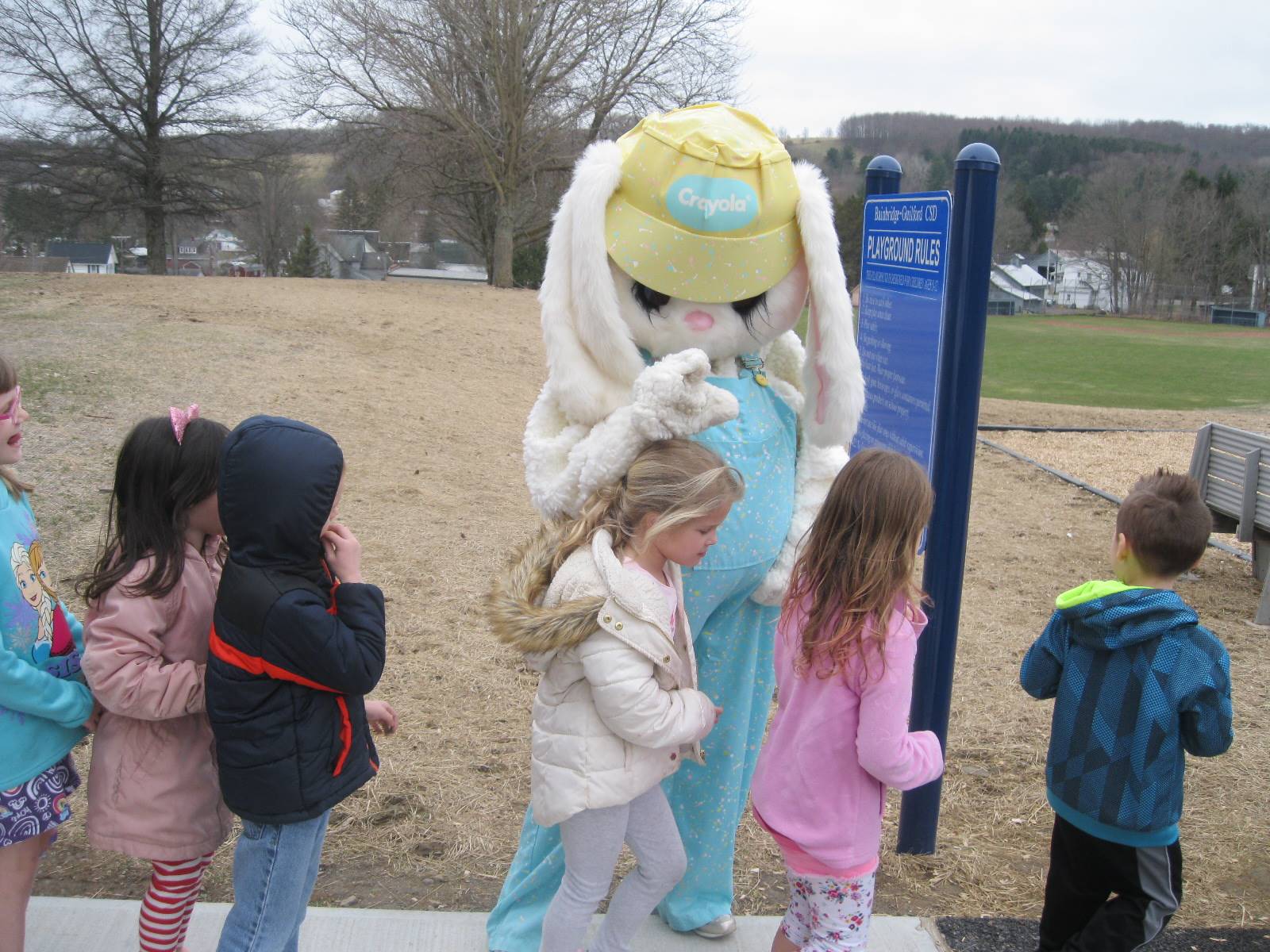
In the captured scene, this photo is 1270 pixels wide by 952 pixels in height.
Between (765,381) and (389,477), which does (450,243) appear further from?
(765,381)

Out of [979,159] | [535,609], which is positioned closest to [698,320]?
[979,159]

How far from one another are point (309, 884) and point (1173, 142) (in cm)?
12028

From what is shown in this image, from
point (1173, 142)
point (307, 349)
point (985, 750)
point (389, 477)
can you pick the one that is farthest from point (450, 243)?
point (1173, 142)

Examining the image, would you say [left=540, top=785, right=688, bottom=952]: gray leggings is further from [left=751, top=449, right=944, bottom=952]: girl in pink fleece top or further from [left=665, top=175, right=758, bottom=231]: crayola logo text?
[left=665, top=175, right=758, bottom=231]: crayola logo text

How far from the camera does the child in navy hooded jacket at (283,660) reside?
6.14 feet

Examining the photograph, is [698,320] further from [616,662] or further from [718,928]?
[718,928]

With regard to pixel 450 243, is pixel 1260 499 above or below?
below

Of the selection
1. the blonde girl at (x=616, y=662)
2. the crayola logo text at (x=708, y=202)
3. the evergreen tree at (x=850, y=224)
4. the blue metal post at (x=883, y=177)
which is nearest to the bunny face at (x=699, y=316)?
the crayola logo text at (x=708, y=202)

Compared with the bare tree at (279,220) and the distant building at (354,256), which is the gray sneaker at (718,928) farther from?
the bare tree at (279,220)

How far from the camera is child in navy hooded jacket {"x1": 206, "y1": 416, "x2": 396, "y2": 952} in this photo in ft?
6.14

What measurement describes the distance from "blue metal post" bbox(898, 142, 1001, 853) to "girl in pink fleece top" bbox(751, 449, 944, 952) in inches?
26.0

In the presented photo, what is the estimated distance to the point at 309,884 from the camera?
215 cm

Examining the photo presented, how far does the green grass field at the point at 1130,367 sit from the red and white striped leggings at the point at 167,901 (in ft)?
39.3

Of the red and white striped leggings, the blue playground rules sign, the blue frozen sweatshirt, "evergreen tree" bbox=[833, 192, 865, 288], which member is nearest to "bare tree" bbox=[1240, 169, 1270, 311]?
"evergreen tree" bbox=[833, 192, 865, 288]
